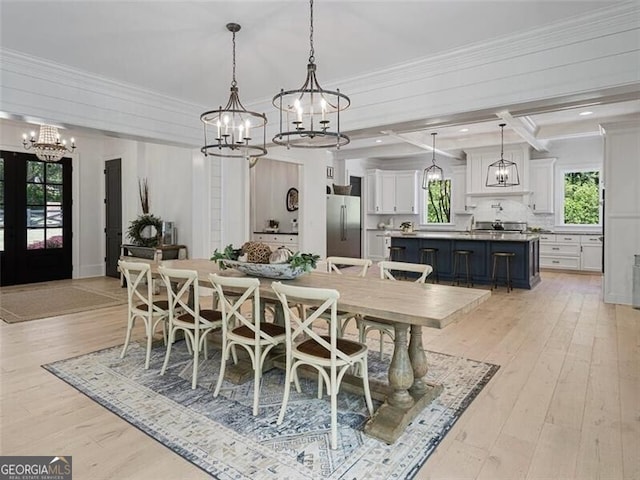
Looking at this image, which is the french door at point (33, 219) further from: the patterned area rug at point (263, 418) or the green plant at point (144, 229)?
the patterned area rug at point (263, 418)

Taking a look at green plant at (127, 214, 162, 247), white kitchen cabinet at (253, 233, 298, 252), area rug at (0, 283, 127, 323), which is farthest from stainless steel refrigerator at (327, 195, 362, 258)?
area rug at (0, 283, 127, 323)

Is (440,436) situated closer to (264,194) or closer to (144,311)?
(144,311)

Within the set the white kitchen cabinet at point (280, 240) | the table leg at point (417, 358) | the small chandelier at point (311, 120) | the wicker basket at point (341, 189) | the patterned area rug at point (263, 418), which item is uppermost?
the wicker basket at point (341, 189)

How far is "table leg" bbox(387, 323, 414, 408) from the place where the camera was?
2.41 meters

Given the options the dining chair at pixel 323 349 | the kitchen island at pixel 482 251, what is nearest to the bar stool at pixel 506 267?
the kitchen island at pixel 482 251

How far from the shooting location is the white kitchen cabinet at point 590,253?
8.16 metres

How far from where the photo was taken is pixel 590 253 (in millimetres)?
8273

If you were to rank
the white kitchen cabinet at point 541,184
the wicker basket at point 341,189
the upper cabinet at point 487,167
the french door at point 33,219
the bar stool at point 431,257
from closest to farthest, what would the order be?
the french door at point 33,219, the bar stool at point 431,257, the upper cabinet at point 487,167, the white kitchen cabinet at point 541,184, the wicker basket at point 341,189

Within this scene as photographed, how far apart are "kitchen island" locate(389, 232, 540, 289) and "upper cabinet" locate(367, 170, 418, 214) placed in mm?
2784

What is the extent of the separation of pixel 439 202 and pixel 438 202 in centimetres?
3

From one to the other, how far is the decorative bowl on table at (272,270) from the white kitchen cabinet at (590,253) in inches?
303

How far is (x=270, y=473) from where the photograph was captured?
193 centimetres

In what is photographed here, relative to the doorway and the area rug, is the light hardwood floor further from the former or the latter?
the doorway

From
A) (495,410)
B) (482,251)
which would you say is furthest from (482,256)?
(495,410)
